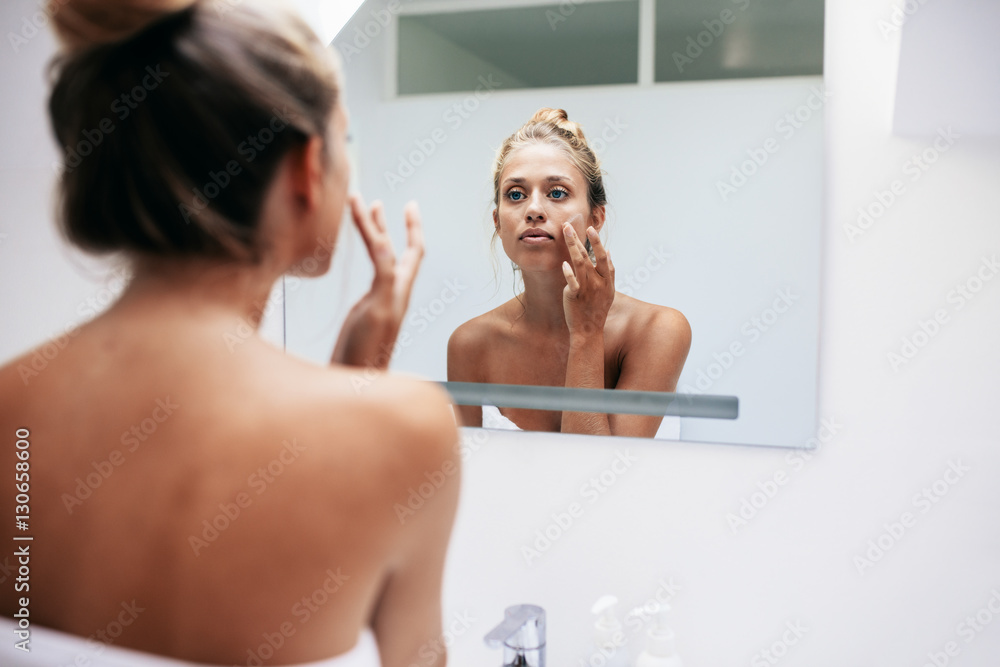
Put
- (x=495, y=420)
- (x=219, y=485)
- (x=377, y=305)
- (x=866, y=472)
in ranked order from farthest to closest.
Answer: (x=495, y=420)
(x=866, y=472)
(x=377, y=305)
(x=219, y=485)

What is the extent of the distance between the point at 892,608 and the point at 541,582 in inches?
15.8

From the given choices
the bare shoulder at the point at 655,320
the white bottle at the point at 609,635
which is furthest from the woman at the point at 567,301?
the white bottle at the point at 609,635

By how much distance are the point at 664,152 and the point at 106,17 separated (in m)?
0.66

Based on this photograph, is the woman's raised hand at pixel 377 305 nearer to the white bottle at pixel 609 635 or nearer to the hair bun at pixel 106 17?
the hair bun at pixel 106 17

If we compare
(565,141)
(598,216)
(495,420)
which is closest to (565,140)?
(565,141)

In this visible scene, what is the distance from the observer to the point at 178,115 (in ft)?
1.26

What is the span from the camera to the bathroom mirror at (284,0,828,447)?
0.88m

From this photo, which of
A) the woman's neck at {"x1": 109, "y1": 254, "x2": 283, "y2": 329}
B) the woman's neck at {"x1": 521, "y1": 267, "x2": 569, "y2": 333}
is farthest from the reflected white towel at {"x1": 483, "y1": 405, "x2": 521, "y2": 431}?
the woman's neck at {"x1": 109, "y1": 254, "x2": 283, "y2": 329}

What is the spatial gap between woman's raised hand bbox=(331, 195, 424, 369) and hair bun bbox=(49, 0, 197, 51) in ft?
0.52

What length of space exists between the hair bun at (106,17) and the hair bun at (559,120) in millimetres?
617

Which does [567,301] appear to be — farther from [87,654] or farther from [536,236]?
[87,654]

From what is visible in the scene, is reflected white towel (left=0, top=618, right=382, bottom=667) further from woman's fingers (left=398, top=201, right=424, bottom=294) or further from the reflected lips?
the reflected lips

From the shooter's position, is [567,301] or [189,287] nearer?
[189,287]

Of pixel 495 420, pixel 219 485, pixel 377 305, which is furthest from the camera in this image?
pixel 495 420
